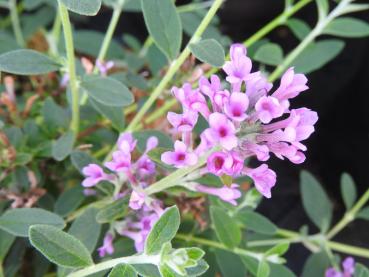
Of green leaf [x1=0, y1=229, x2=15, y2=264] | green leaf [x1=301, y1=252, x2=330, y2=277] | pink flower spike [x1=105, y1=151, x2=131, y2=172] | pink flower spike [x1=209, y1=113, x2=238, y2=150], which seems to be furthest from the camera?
green leaf [x1=301, y1=252, x2=330, y2=277]

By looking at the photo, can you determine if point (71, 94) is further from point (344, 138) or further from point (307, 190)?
point (344, 138)

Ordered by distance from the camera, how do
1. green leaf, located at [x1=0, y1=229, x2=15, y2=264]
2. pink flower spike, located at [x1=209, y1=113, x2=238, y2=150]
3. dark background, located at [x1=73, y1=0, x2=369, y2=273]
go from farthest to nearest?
dark background, located at [x1=73, y1=0, x2=369, y2=273] → green leaf, located at [x1=0, y1=229, x2=15, y2=264] → pink flower spike, located at [x1=209, y1=113, x2=238, y2=150]

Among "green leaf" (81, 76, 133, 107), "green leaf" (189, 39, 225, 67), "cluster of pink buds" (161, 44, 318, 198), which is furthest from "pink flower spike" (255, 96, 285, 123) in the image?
"green leaf" (81, 76, 133, 107)

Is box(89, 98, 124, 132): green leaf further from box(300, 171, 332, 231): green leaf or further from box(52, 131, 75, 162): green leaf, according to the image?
box(300, 171, 332, 231): green leaf

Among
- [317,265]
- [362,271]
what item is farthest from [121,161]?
[317,265]

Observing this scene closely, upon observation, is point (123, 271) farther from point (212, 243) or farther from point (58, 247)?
point (212, 243)

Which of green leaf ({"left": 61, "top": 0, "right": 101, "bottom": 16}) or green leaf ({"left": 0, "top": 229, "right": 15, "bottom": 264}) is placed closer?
green leaf ({"left": 61, "top": 0, "right": 101, "bottom": 16})

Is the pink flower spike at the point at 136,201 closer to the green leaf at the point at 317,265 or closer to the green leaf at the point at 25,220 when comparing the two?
the green leaf at the point at 25,220
